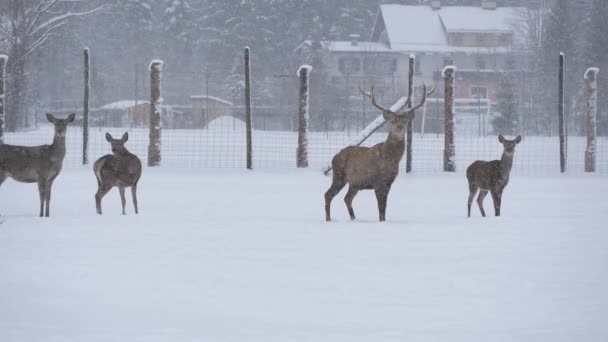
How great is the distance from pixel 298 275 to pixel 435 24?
2576 inches

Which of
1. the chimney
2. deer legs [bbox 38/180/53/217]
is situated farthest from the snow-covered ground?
the chimney

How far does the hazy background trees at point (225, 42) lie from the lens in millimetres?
46594

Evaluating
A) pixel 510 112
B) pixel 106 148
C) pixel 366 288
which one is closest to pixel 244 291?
pixel 366 288

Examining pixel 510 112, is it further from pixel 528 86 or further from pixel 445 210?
pixel 445 210

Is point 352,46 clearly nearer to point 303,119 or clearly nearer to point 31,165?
point 303,119

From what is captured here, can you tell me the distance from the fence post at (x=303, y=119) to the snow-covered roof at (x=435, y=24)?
4961 cm

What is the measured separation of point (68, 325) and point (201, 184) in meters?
9.60

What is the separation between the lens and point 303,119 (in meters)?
17.3

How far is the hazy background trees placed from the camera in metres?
46.6

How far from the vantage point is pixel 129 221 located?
31.0 ft

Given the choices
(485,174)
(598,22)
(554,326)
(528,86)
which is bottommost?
(554,326)

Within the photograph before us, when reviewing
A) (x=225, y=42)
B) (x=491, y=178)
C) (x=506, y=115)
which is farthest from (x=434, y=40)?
(x=491, y=178)

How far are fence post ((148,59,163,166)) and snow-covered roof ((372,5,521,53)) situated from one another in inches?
1980

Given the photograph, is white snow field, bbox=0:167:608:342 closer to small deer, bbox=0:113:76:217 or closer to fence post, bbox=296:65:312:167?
small deer, bbox=0:113:76:217
